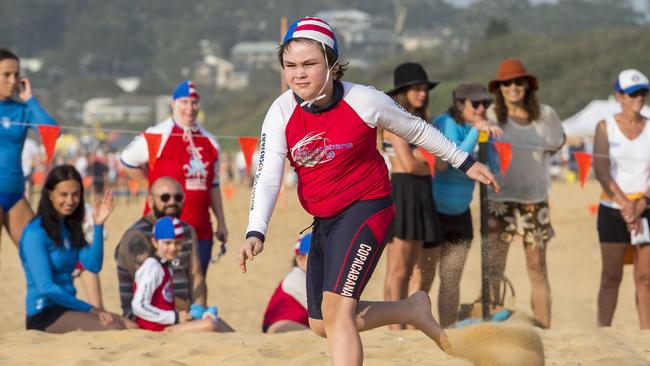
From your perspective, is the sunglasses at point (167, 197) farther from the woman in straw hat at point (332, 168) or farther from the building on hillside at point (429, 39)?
the building on hillside at point (429, 39)

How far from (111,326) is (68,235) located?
0.69 metres

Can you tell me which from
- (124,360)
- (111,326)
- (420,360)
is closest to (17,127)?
(111,326)

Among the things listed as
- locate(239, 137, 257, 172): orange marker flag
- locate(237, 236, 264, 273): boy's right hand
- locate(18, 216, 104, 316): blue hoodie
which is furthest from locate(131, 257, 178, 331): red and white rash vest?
locate(237, 236, 264, 273): boy's right hand

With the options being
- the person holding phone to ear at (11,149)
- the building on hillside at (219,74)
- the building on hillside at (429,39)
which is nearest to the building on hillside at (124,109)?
the building on hillside at (219,74)

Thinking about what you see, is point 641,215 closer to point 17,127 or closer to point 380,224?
point 380,224

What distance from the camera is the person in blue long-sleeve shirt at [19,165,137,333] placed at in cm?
738

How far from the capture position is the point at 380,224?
17.1 ft

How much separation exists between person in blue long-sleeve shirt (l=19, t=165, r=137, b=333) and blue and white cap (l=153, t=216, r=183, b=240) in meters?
0.35

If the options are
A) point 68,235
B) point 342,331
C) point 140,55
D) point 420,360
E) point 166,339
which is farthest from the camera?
point 140,55

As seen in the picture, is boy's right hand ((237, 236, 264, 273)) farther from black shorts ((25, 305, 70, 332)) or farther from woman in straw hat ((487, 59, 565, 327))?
woman in straw hat ((487, 59, 565, 327))

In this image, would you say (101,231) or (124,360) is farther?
(101,231)

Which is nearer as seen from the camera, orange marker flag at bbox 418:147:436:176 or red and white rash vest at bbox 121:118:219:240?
orange marker flag at bbox 418:147:436:176

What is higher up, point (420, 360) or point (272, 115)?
point (272, 115)

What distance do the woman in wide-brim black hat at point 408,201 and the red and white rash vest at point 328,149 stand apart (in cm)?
244
